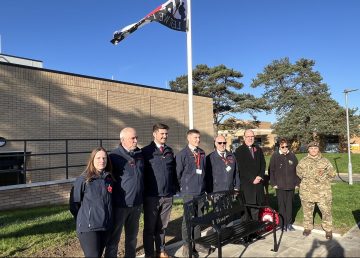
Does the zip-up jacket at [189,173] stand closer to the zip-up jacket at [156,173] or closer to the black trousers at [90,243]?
the zip-up jacket at [156,173]

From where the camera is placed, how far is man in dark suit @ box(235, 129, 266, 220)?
6.70m

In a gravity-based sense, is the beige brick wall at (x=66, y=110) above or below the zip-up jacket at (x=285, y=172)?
above

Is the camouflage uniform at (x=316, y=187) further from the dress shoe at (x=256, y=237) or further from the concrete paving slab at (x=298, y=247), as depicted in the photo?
the dress shoe at (x=256, y=237)

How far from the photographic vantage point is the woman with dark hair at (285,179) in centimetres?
685

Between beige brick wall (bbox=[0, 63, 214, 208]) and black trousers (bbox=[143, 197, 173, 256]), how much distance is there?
35.5ft

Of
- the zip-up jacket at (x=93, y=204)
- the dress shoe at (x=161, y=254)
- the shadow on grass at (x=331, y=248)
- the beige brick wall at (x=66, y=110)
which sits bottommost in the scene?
the shadow on grass at (x=331, y=248)

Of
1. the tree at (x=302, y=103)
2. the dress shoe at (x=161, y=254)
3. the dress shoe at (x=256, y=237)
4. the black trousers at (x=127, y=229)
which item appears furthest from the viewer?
the tree at (x=302, y=103)

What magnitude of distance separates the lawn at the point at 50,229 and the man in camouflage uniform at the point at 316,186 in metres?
0.74

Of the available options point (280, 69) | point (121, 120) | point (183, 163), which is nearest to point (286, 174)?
point (183, 163)

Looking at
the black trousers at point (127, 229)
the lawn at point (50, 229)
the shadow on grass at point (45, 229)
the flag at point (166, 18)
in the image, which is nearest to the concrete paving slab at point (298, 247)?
the lawn at point (50, 229)

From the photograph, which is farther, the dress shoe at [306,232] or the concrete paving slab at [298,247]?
the dress shoe at [306,232]

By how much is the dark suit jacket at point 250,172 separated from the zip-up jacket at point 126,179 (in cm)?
269

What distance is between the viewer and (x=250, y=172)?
6.71 m

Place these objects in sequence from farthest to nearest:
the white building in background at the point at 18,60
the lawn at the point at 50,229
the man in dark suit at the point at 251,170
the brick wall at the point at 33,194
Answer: the white building in background at the point at 18,60 < the brick wall at the point at 33,194 < the man in dark suit at the point at 251,170 < the lawn at the point at 50,229
